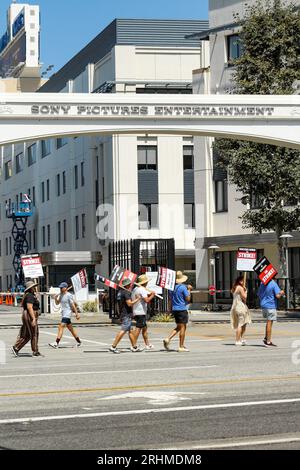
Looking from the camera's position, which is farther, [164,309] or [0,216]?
[0,216]

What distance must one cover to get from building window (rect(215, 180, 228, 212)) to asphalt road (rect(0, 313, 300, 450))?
A: 100 ft

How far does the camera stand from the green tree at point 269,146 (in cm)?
4109

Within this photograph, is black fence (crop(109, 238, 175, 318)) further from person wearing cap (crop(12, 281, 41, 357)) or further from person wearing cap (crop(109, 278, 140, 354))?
person wearing cap (crop(12, 281, 41, 357))

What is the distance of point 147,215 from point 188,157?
4.82 meters

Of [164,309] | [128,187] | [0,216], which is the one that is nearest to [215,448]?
[164,309]

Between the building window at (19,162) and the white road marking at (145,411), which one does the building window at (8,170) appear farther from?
the white road marking at (145,411)

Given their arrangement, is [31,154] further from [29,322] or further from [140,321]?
[29,322]

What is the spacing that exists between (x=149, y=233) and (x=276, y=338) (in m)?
39.6

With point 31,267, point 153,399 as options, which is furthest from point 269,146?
point 153,399

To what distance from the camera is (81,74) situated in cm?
7488

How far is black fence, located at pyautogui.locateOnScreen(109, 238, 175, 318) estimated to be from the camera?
121 feet

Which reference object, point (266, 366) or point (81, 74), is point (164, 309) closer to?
point (266, 366)

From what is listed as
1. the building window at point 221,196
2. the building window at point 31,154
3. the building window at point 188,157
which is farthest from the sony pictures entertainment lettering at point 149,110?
the building window at point 31,154

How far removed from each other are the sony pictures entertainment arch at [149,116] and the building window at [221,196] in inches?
845
